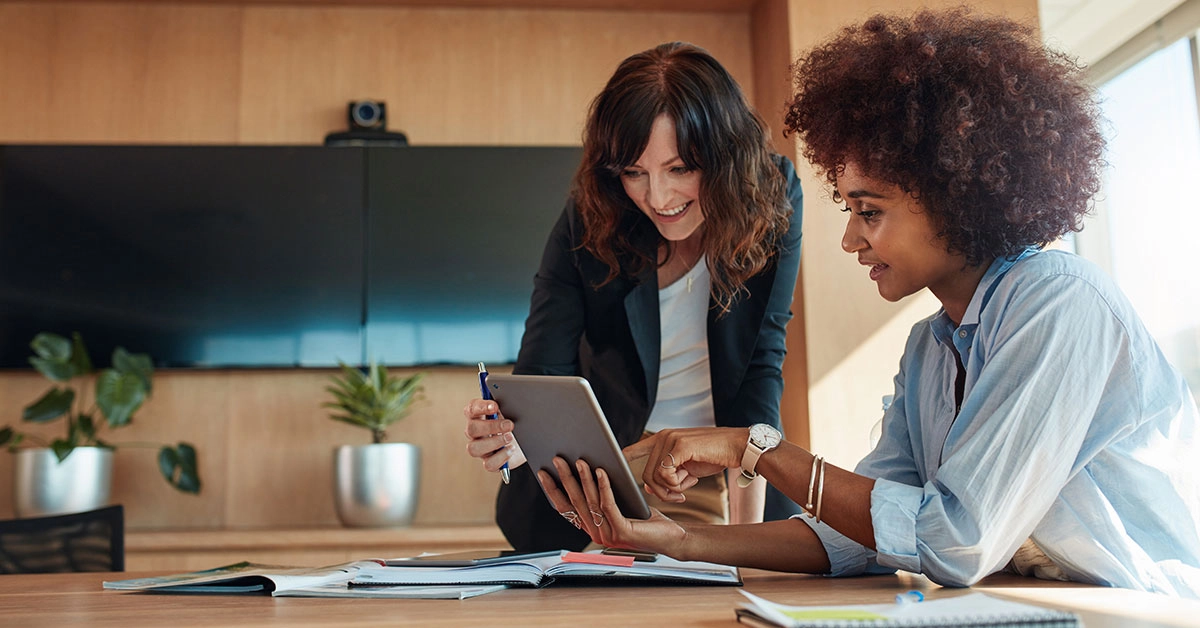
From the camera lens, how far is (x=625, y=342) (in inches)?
70.2

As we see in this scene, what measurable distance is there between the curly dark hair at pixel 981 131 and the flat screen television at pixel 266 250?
245cm

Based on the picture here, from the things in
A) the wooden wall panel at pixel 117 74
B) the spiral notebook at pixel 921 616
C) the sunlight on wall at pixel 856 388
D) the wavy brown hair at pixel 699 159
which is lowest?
the spiral notebook at pixel 921 616

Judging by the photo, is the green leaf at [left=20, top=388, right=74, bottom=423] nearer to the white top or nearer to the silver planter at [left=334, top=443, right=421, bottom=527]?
the silver planter at [left=334, top=443, right=421, bottom=527]

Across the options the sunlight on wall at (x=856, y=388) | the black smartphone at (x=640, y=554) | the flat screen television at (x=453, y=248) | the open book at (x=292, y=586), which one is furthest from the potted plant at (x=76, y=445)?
the black smartphone at (x=640, y=554)

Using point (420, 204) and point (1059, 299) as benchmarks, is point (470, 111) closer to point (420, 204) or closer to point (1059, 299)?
point (420, 204)

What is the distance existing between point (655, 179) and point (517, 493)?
2.05 ft

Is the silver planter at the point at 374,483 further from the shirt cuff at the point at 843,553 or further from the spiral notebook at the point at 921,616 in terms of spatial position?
the spiral notebook at the point at 921,616

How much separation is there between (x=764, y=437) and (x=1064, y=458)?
32 cm

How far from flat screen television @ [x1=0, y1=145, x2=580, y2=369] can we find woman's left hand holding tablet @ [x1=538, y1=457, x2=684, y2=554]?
7.41ft

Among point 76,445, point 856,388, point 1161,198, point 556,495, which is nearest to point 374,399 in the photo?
point 76,445

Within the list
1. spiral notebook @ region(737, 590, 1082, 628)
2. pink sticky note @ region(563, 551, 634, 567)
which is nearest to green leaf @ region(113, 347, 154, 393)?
pink sticky note @ region(563, 551, 634, 567)

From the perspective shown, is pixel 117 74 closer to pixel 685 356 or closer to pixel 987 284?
pixel 685 356

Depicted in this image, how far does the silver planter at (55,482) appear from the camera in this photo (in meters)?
3.10

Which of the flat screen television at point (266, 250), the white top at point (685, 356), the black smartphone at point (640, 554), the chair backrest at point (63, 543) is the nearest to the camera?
the black smartphone at point (640, 554)
